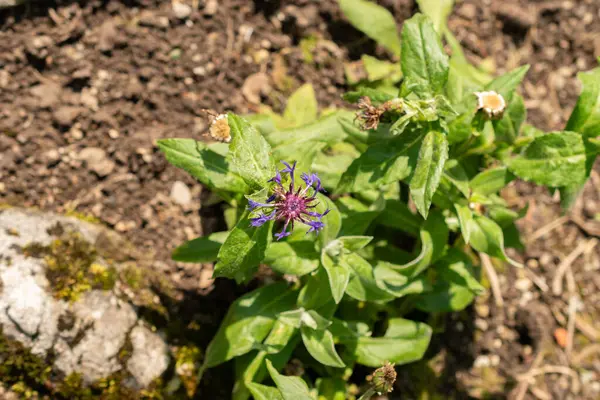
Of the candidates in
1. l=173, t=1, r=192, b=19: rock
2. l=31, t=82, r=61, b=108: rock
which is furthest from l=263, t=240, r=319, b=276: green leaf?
l=173, t=1, r=192, b=19: rock

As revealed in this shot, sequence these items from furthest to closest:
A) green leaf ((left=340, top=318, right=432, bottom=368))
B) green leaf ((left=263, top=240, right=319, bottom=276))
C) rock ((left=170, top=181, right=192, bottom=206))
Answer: rock ((left=170, top=181, right=192, bottom=206)) → green leaf ((left=340, top=318, right=432, bottom=368)) → green leaf ((left=263, top=240, right=319, bottom=276))

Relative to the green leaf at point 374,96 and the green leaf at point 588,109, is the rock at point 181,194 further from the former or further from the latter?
the green leaf at point 588,109

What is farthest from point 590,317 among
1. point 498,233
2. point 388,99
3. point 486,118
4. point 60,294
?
point 60,294

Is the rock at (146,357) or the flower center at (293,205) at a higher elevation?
the flower center at (293,205)

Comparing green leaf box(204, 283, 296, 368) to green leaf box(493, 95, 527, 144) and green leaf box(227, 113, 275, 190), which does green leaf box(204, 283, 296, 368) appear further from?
green leaf box(493, 95, 527, 144)

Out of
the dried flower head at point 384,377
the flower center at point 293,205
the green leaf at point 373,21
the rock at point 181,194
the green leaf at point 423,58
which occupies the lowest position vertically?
the rock at point 181,194

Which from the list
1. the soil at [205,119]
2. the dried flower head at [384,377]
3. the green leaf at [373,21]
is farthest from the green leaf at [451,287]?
the green leaf at [373,21]
